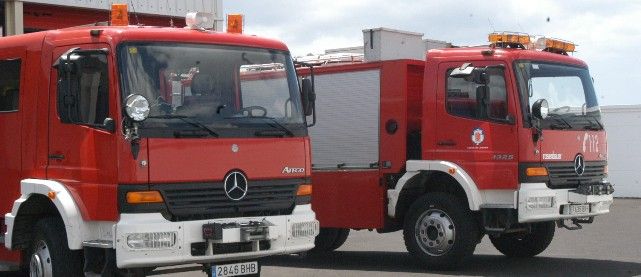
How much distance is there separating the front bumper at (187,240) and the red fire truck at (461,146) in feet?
12.6

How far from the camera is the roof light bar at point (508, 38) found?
1338cm

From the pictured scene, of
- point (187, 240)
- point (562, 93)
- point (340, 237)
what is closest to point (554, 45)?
point (562, 93)

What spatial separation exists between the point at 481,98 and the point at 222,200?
178 inches

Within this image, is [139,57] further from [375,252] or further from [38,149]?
[375,252]

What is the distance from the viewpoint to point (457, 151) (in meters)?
13.2

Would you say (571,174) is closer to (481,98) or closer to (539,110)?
(539,110)

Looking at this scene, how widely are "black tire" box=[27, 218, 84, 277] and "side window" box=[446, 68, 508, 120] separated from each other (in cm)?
537

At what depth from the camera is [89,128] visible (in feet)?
30.2

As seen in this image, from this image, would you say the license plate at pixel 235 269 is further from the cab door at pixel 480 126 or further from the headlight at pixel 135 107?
the cab door at pixel 480 126

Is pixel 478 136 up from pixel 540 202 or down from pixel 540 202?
up

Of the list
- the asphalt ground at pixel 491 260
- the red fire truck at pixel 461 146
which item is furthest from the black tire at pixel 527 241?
the asphalt ground at pixel 491 260

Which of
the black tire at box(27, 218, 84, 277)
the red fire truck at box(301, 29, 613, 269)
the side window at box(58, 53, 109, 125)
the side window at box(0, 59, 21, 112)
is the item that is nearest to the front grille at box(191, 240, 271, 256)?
the black tire at box(27, 218, 84, 277)

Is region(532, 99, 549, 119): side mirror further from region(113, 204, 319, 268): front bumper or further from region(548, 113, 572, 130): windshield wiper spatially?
region(113, 204, 319, 268): front bumper

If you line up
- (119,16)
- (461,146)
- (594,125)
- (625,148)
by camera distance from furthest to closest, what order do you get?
(625,148), (594,125), (461,146), (119,16)
